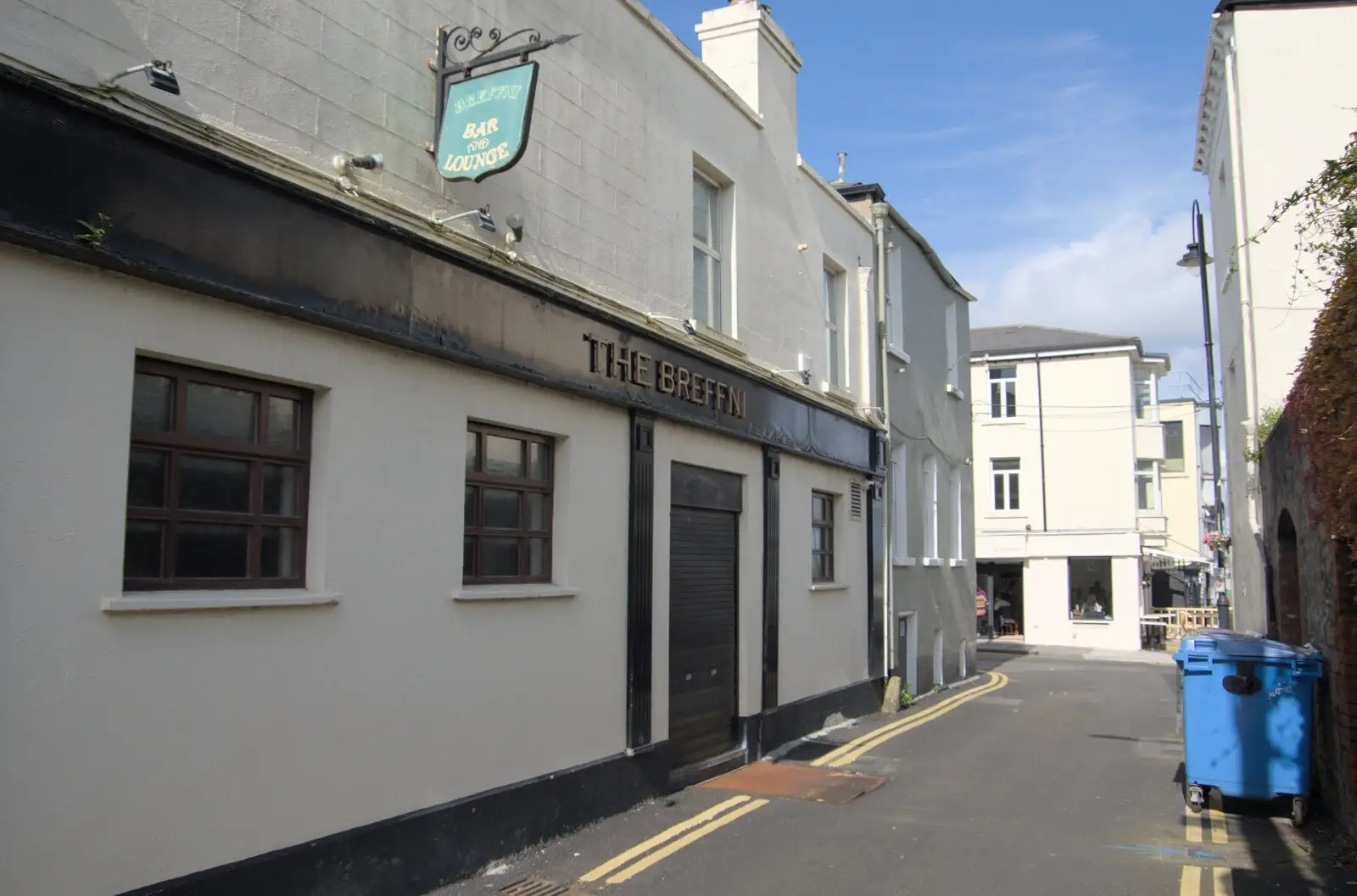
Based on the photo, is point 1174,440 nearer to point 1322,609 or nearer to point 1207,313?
point 1207,313

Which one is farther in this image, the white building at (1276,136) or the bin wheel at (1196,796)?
the white building at (1276,136)

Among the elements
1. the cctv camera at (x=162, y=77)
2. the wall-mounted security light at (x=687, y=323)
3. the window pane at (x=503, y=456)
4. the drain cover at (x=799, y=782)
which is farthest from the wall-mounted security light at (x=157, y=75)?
the drain cover at (x=799, y=782)

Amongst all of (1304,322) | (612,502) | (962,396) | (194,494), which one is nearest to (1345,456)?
(612,502)

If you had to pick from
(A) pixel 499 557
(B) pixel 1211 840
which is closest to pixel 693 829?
(A) pixel 499 557

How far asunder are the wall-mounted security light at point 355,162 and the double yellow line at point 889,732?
7.71 m

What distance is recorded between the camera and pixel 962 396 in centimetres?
2155

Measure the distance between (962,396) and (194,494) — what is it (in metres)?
18.1

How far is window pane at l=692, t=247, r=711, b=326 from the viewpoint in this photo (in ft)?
36.7

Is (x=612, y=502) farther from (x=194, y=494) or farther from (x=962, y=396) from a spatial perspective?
(x=962, y=396)

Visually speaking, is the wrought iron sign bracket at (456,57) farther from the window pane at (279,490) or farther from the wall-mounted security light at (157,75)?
the window pane at (279,490)

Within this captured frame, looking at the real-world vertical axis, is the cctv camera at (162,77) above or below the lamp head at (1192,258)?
below

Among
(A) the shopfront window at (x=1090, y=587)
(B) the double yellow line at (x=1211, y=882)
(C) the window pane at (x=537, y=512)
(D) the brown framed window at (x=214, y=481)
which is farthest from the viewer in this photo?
(A) the shopfront window at (x=1090, y=587)

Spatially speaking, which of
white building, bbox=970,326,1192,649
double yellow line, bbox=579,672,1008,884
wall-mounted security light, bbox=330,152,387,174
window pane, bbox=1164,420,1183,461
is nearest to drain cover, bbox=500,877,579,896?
double yellow line, bbox=579,672,1008,884

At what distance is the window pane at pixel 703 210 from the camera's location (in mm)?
11328
